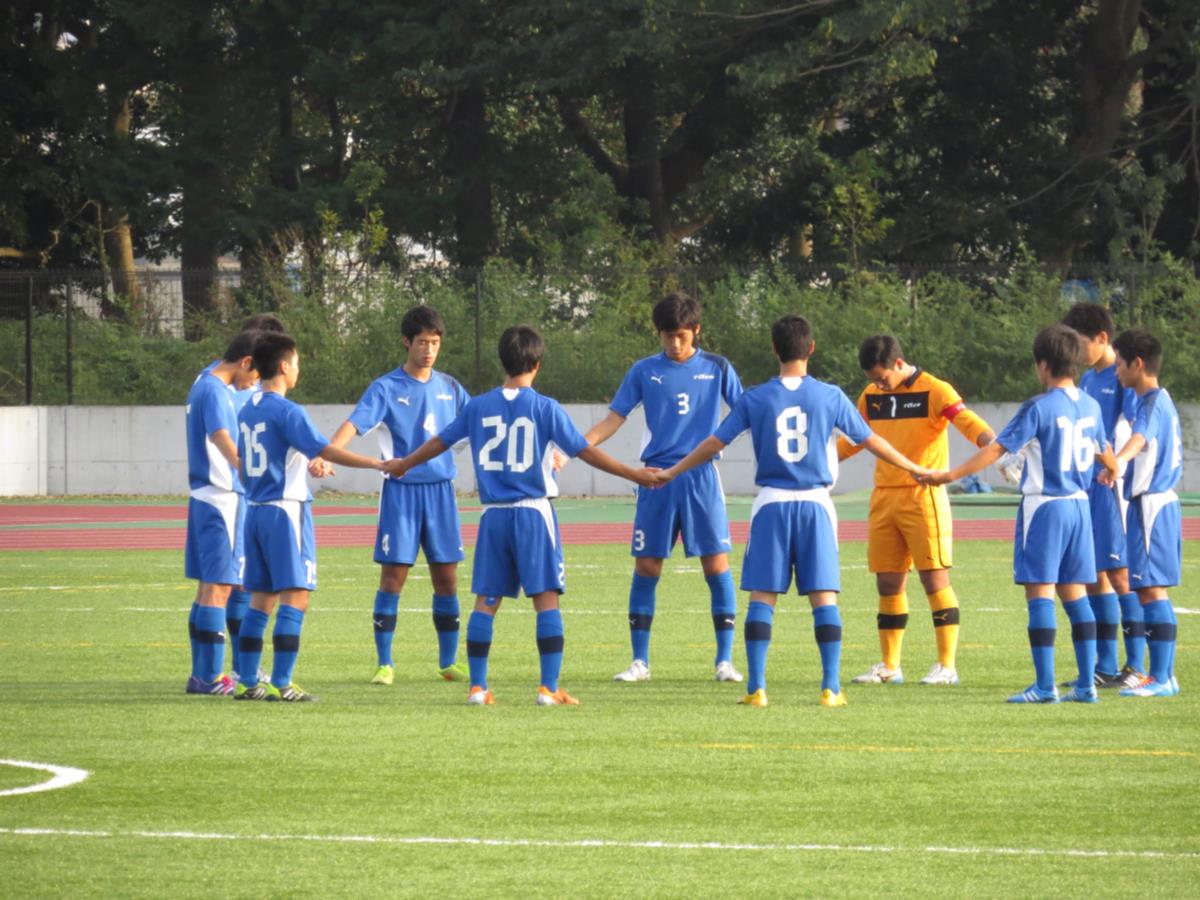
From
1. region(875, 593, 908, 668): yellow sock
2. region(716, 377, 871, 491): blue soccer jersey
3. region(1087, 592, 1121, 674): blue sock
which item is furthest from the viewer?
region(875, 593, 908, 668): yellow sock

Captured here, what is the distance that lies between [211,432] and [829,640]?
11.4 feet

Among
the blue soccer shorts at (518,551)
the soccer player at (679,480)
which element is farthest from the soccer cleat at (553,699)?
the soccer player at (679,480)

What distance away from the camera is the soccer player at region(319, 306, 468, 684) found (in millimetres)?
11648

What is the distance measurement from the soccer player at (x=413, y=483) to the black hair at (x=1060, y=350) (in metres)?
3.19

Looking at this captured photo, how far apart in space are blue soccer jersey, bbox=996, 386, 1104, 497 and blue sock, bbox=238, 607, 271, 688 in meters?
3.90

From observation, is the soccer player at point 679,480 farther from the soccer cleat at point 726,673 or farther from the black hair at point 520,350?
the black hair at point 520,350

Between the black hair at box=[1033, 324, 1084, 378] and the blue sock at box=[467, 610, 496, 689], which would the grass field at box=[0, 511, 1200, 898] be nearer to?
the blue sock at box=[467, 610, 496, 689]

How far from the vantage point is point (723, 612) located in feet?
39.4

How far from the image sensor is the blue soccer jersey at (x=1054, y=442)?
10406 mm

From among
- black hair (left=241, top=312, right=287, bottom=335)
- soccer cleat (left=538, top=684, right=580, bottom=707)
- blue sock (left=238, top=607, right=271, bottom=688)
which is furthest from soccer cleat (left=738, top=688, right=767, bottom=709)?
black hair (left=241, top=312, right=287, bottom=335)

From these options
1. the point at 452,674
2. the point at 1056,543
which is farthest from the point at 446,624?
the point at 1056,543

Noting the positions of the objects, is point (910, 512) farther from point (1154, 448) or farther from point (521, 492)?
point (521, 492)

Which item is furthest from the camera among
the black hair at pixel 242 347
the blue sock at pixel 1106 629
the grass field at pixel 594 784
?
the blue sock at pixel 1106 629

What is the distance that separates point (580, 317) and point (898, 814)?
2675 cm
